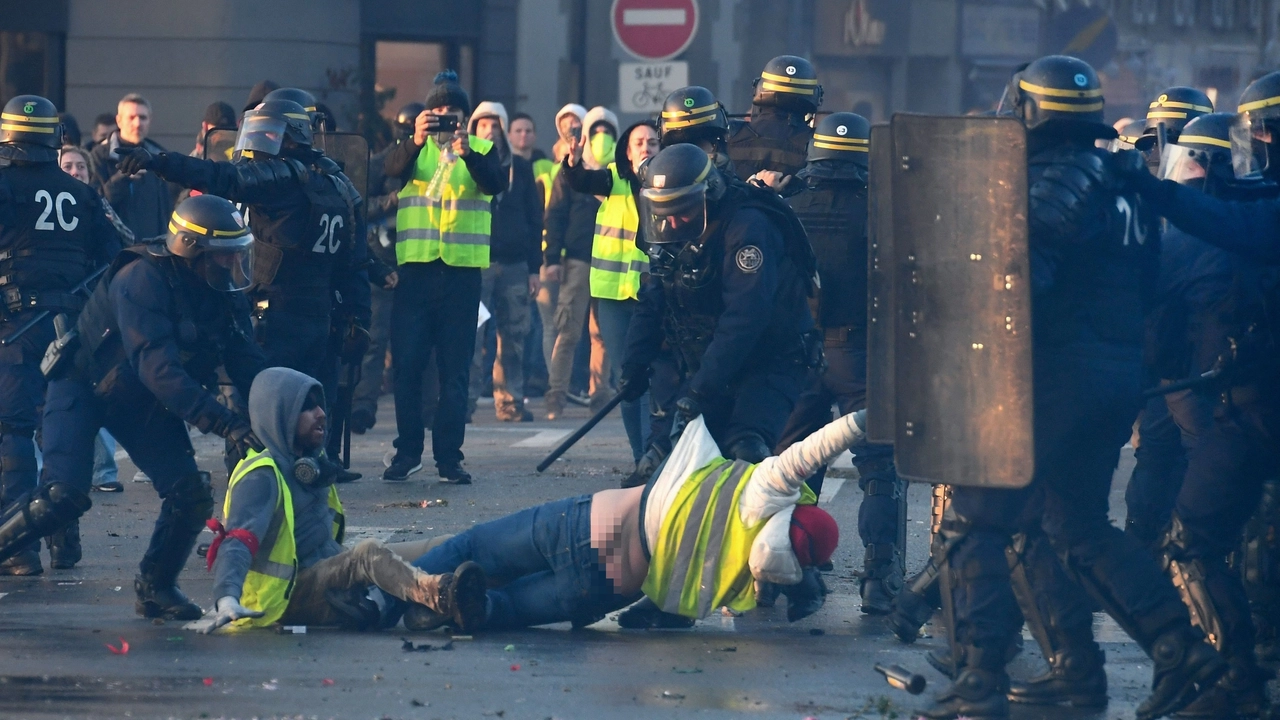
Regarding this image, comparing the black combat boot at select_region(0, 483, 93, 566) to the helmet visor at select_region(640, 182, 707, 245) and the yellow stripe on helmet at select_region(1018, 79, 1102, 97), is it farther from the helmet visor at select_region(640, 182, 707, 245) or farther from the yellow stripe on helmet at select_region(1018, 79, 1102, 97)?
the yellow stripe on helmet at select_region(1018, 79, 1102, 97)

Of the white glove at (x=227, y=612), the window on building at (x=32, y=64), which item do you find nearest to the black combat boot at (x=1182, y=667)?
the white glove at (x=227, y=612)

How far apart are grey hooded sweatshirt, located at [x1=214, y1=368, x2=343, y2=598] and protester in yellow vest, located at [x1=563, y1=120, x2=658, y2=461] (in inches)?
134

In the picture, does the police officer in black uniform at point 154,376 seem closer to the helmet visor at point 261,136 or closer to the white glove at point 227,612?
the white glove at point 227,612

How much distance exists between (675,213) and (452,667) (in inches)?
76.0

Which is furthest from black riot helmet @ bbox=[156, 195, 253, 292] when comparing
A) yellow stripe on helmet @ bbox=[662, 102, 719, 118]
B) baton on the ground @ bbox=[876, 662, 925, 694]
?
baton on the ground @ bbox=[876, 662, 925, 694]

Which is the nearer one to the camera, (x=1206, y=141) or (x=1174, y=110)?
(x=1206, y=141)

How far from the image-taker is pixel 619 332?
11.4 metres

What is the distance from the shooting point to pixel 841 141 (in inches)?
307

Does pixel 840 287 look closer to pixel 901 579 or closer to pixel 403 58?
pixel 901 579

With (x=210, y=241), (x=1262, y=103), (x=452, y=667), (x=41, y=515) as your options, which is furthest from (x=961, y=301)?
(x=41, y=515)

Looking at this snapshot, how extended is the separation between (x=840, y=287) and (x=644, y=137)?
2.38 metres

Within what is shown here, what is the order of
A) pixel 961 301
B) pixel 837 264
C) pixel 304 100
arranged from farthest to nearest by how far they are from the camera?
pixel 304 100 → pixel 837 264 → pixel 961 301

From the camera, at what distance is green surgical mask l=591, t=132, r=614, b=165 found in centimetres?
1338

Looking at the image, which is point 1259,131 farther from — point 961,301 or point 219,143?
point 219,143
